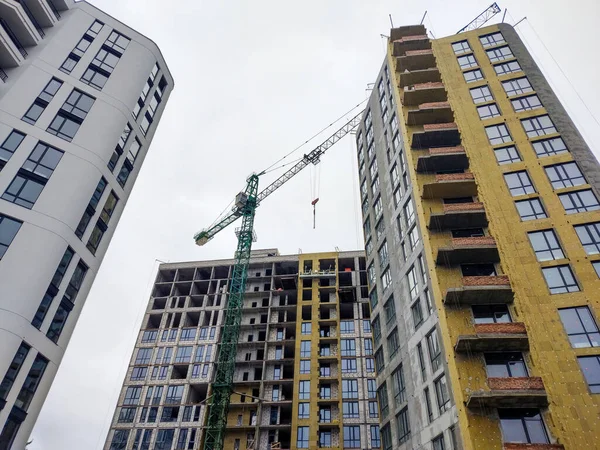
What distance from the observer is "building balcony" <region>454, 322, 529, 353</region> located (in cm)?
2922

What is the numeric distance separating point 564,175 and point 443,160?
33.4 ft

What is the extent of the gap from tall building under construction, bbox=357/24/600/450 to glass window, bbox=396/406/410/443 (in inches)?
6.7

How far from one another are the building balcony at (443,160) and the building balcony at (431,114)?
5647 millimetres

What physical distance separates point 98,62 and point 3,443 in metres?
31.2

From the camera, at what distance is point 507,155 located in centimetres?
4075

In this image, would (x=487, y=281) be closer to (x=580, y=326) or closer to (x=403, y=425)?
(x=580, y=326)

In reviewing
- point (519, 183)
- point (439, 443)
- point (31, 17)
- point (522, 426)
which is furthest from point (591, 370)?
point (31, 17)

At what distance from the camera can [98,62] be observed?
40031mm

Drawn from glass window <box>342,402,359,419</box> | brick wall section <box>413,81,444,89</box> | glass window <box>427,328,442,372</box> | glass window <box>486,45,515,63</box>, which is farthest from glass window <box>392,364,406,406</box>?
glass window <box>486,45,515,63</box>

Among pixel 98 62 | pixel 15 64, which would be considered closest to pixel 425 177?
pixel 98 62

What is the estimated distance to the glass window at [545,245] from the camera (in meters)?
33.6

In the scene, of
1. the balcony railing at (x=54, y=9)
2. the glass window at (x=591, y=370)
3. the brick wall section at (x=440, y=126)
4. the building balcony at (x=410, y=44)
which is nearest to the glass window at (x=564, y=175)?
the brick wall section at (x=440, y=126)

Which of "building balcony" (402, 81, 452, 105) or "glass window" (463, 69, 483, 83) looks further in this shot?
"glass window" (463, 69, 483, 83)

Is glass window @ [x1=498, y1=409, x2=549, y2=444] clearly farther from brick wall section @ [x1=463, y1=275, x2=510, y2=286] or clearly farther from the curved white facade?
the curved white facade
